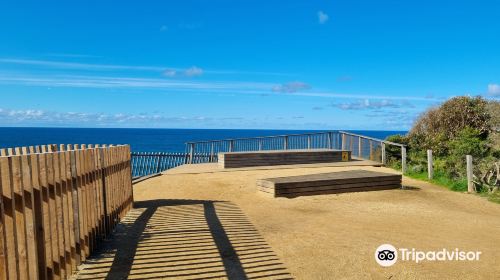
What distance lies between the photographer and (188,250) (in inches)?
222

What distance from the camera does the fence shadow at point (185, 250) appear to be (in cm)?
481

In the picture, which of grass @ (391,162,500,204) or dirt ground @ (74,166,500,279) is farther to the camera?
grass @ (391,162,500,204)

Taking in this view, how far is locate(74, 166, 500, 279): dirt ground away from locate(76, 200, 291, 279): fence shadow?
17 millimetres

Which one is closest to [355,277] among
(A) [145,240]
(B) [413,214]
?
(A) [145,240]

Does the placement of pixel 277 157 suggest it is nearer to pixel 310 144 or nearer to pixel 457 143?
pixel 310 144

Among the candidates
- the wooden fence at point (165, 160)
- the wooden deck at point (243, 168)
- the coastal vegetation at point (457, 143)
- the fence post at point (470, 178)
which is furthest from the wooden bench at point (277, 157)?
the fence post at point (470, 178)

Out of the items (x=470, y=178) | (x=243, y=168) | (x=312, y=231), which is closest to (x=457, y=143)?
(x=470, y=178)

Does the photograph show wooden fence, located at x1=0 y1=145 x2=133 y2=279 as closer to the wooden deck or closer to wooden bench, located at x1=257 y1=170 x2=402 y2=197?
wooden bench, located at x1=257 y1=170 x2=402 y2=197

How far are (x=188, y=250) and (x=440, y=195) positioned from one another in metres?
8.13

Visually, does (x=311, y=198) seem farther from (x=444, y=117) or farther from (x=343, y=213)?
(x=444, y=117)

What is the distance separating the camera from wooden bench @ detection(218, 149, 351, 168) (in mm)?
17391

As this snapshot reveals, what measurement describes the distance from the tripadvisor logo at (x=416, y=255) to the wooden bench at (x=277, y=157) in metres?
11.7

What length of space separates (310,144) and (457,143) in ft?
28.2

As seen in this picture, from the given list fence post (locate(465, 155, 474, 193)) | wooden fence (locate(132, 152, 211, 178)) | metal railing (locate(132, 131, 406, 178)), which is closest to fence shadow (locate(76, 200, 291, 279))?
fence post (locate(465, 155, 474, 193))
